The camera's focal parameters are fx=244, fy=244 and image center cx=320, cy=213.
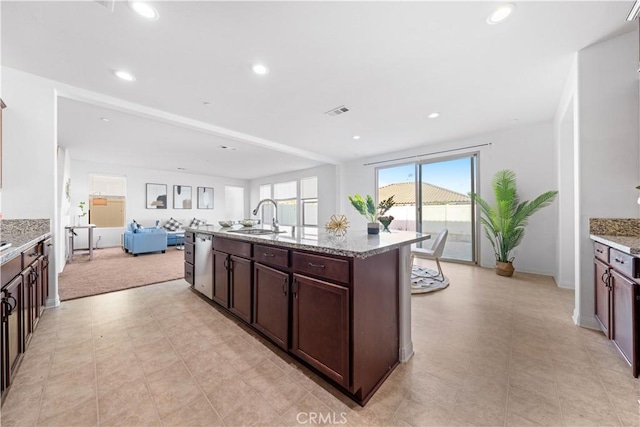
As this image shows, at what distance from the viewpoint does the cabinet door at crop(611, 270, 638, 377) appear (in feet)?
4.92

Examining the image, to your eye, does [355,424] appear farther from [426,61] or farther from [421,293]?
[426,61]

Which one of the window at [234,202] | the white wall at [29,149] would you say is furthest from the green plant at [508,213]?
the window at [234,202]

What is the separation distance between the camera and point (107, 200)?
7.27 metres

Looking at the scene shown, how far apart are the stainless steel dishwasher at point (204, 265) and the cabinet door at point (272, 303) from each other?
39.0 inches

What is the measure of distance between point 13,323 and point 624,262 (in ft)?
12.6

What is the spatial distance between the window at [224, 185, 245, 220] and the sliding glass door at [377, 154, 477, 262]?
700 cm

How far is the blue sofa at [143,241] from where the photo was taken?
5.85 m

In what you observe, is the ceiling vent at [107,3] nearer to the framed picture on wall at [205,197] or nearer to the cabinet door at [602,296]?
the cabinet door at [602,296]

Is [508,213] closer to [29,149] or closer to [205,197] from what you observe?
[29,149]

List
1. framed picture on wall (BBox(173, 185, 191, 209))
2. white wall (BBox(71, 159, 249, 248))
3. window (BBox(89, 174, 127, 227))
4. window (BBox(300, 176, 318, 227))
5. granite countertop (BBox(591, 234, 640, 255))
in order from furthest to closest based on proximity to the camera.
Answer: framed picture on wall (BBox(173, 185, 191, 209)), window (BBox(300, 176, 318, 227)), window (BBox(89, 174, 127, 227)), white wall (BBox(71, 159, 249, 248)), granite countertop (BBox(591, 234, 640, 255))

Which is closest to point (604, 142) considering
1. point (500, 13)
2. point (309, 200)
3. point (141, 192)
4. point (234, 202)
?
point (500, 13)

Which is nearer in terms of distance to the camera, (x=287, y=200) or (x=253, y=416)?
(x=253, y=416)

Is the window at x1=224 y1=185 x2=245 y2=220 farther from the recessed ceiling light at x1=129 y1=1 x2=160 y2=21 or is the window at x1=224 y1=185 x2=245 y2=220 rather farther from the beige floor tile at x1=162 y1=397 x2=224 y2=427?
A: the beige floor tile at x1=162 y1=397 x2=224 y2=427

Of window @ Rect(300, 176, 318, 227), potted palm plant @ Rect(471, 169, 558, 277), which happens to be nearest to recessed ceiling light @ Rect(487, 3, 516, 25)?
potted palm plant @ Rect(471, 169, 558, 277)
